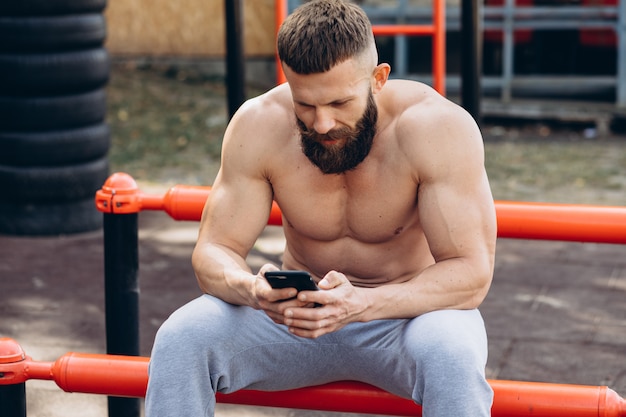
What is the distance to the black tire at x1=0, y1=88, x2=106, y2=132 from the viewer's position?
5711 millimetres

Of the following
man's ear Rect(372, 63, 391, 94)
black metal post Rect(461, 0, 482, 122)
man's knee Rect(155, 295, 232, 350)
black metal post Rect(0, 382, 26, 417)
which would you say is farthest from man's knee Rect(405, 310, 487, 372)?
black metal post Rect(461, 0, 482, 122)

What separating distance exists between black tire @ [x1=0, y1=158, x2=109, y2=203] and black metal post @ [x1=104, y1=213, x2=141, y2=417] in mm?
2926

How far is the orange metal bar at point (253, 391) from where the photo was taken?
2.26 metres

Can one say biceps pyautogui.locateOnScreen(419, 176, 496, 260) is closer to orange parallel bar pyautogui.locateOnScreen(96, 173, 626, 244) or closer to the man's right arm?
orange parallel bar pyautogui.locateOnScreen(96, 173, 626, 244)

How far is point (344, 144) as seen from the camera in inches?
102

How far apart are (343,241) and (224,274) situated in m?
0.37

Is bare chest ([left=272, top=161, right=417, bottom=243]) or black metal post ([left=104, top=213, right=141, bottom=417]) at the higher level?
bare chest ([left=272, top=161, right=417, bottom=243])

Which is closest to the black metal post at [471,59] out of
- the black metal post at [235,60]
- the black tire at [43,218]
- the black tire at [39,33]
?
the black metal post at [235,60]

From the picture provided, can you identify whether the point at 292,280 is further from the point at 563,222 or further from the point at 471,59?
the point at 471,59

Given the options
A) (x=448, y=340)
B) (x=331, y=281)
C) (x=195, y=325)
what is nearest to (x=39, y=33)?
(x=195, y=325)

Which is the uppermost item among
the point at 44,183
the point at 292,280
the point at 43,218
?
the point at 292,280

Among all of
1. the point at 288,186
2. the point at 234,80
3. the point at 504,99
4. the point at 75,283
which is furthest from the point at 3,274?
the point at 504,99

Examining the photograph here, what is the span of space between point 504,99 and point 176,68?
3.52m

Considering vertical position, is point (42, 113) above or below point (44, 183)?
above
